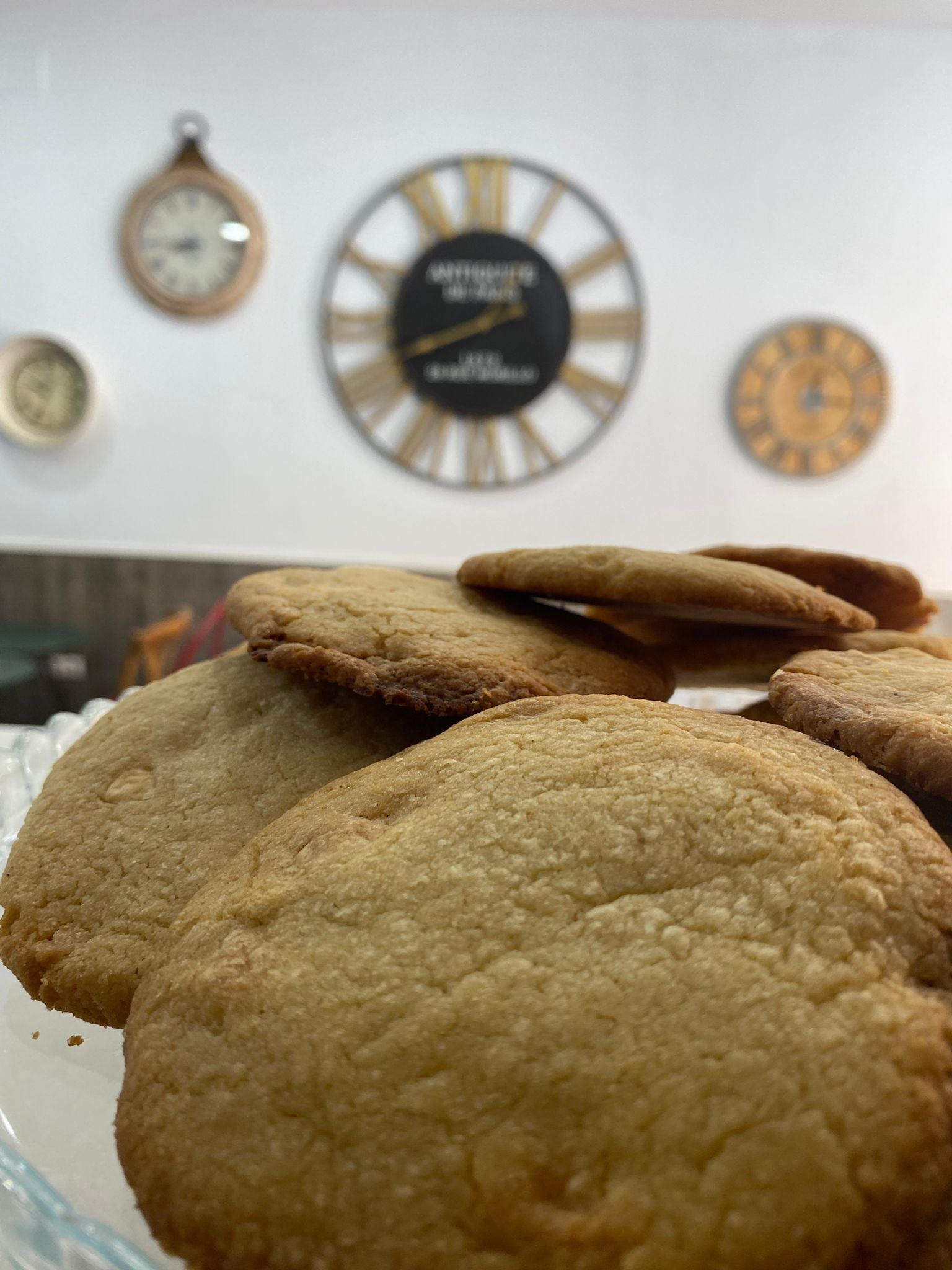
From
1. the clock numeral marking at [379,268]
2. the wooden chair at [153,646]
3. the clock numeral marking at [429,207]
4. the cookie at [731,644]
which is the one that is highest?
the clock numeral marking at [429,207]

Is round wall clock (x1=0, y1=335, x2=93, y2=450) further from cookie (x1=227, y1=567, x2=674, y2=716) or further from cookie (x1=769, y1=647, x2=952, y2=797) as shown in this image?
cookie (x1=769, y1=647, x2=952, y2=797)

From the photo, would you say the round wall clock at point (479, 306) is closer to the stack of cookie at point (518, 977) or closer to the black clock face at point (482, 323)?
the black clock face at point (482, 323)

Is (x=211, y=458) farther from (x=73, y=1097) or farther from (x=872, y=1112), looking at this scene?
(x=872, y=1112)

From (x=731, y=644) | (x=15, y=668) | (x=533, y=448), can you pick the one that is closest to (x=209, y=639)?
(x=15, y=668)

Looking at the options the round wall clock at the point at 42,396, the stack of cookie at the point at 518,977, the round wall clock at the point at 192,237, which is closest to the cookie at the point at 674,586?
the stack of cookie at the point at 518,977

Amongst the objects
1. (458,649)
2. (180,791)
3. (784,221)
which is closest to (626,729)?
(458,649)

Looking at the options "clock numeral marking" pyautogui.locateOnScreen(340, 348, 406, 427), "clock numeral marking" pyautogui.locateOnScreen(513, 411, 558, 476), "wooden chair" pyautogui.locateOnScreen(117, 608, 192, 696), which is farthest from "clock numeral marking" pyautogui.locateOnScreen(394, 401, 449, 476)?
"wooden chair" pyautogui.locateOnScreen(117, 608, 192, 696)
